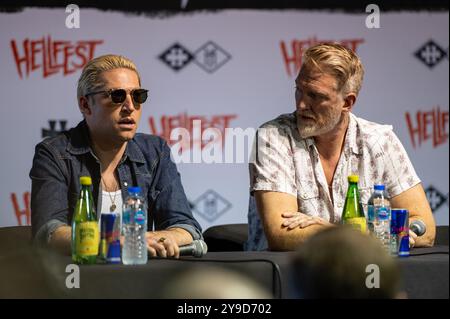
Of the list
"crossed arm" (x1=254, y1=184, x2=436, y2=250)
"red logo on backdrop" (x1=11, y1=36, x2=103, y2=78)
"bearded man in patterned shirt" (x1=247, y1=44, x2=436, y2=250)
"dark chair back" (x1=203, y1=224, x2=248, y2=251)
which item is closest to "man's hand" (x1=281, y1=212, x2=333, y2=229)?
"crossed arm" (x1=254, y1=184, x2=436, y2=250)

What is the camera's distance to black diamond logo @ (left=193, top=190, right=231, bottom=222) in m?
4.04

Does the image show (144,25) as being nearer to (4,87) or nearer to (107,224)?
(4,87)

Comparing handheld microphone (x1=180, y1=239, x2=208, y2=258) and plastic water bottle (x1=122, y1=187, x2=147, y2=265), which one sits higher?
plastic water bottle (x1=122, y1=187, x2=147, y2=265)

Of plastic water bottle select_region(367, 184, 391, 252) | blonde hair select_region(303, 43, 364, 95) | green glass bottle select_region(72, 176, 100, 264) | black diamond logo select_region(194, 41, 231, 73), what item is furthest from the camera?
black diamond logo select_region(194, 41, 231, 73)

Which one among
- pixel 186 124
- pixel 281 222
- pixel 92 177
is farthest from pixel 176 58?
pixel 281 222

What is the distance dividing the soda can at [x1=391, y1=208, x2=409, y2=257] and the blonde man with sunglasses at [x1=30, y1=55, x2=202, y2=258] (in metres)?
0.64

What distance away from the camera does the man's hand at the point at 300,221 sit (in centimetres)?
277

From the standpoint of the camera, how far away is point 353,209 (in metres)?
2.74

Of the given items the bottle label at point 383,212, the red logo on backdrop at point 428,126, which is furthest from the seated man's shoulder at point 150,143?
the red logo on backdrop at point 428,126

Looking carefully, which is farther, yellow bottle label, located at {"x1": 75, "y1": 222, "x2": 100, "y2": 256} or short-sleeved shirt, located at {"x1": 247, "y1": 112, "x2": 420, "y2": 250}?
short-sleeved shirt, located at {"x1": 247, "y1": 112, "x2": 420, "y2": 250}

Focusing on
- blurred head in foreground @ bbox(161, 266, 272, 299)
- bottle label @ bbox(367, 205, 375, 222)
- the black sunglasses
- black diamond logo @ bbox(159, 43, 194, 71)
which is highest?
black diamond logo @ bbox(159, 43, 194, 71)

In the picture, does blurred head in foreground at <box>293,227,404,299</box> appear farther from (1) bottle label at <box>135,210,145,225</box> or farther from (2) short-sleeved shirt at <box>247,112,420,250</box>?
(2) short-sleeved shirt at <box>247,112,420,250</box>

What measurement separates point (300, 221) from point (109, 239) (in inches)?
27.9

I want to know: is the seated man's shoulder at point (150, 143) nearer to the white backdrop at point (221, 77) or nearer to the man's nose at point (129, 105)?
the man's nose at point (129, 105)
